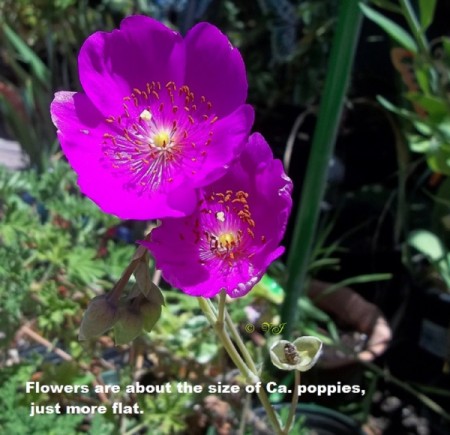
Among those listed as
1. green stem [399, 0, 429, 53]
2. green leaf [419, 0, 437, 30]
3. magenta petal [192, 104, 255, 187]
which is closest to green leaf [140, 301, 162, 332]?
magenta petal [192, 104, 255, 187]

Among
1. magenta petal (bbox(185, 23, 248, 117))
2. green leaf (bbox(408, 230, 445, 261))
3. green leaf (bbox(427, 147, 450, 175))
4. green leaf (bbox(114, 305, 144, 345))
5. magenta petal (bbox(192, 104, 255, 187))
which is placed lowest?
green leaf (bbox(408, 230, 445, 261))

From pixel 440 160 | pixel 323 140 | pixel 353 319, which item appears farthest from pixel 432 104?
pixel 353 319

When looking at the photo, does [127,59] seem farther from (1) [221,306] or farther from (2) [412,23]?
(2) [412,23]

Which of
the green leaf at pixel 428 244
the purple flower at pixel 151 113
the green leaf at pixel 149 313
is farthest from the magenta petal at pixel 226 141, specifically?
the green leaf at pixel 428 244

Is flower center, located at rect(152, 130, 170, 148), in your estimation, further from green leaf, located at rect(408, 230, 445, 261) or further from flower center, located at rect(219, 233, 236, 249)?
green leaf, located at rect(408, 230, 445, 261)

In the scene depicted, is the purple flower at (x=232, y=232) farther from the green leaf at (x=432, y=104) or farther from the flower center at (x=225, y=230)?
the green leaf at (x=432, y=104)

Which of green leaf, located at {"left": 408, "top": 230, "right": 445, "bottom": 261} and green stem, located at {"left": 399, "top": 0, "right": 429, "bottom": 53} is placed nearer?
green stem, located at {"left": 399, "top": 0, "right": 429, "bottom": 53}

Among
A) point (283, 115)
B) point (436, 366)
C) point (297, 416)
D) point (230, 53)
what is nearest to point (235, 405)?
point (297, 416)
